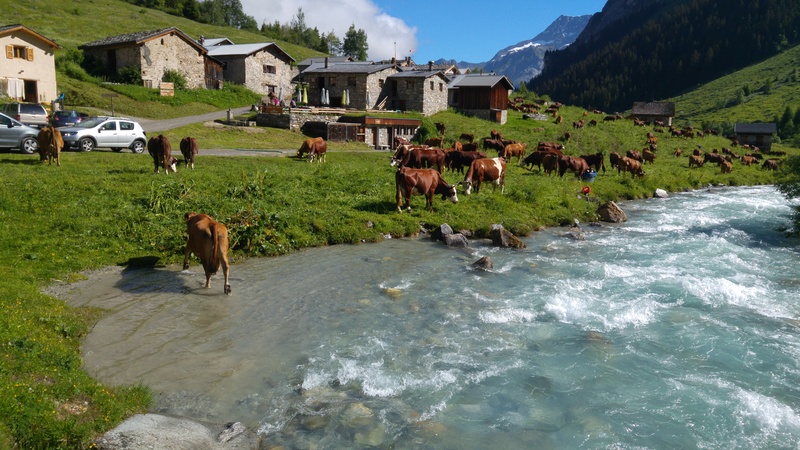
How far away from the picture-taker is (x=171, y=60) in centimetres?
6094

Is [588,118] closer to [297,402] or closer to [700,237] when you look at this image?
[700,237]

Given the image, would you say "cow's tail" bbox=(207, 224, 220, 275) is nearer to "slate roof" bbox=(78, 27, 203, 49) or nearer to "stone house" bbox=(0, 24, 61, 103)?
"stone house" bbox=(0, 24, 61, 103)

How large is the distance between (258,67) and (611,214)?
188 feet

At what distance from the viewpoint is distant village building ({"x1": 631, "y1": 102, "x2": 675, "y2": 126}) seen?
4033 inches

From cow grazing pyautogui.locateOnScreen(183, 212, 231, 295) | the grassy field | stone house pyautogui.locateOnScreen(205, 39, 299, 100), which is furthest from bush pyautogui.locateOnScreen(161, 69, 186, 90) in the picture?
cow grazing pyautogui.locateOnScreen(183, 212, 231, 295)

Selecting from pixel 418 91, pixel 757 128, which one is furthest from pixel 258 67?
pixel 757 128

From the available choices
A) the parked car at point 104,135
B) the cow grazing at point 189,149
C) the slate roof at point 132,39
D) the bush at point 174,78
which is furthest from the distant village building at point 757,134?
the parked car at point 104,135

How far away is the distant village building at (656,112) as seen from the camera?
336 ft

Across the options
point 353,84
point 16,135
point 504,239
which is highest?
Answer: point 353,84

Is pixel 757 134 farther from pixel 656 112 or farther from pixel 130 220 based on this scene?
pixel 130 220

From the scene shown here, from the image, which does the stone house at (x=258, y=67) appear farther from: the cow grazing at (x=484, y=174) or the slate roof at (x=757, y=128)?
the slate roof at (x=757, y=128)

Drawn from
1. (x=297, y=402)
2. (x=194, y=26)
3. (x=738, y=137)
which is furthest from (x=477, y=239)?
(x=194, y=26)

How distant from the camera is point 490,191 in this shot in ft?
82.8

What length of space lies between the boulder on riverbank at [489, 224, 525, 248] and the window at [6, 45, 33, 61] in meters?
46.5
